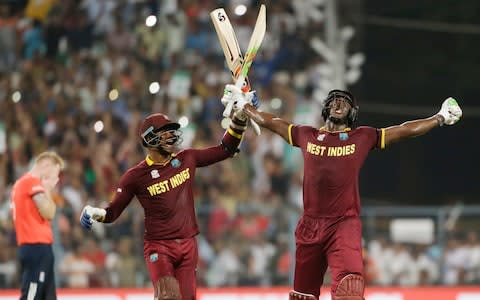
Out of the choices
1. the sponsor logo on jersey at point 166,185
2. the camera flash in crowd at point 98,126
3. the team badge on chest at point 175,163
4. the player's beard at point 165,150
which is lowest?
the sponsor logo on jersey at point 166,185

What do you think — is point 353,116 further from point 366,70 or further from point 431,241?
point 366,70

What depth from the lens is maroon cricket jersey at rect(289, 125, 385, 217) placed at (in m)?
10.1

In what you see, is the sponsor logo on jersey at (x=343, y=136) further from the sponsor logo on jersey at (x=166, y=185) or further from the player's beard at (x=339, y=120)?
the sponsor logo on jersey at (x=166, y=185)

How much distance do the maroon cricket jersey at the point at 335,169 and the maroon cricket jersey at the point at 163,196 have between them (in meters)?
1.14

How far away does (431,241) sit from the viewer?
1722cm

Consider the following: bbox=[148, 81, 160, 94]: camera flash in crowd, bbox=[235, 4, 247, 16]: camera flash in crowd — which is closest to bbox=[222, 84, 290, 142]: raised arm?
bbox=[148, 81, 160, 94]: camera flash in crowd

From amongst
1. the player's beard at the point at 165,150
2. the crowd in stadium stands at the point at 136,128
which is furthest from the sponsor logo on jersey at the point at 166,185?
the crowd in stadium stands at the point at 136,128

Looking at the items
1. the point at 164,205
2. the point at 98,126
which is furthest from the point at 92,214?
the point at 98,126

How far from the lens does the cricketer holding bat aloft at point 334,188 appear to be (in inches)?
394

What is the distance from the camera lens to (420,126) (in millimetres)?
10125

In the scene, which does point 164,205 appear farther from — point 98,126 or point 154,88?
point 154,88

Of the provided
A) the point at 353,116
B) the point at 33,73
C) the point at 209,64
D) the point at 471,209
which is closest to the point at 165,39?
the point at 209,64

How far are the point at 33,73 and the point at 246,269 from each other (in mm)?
4211

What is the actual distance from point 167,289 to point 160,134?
133 centimetres
